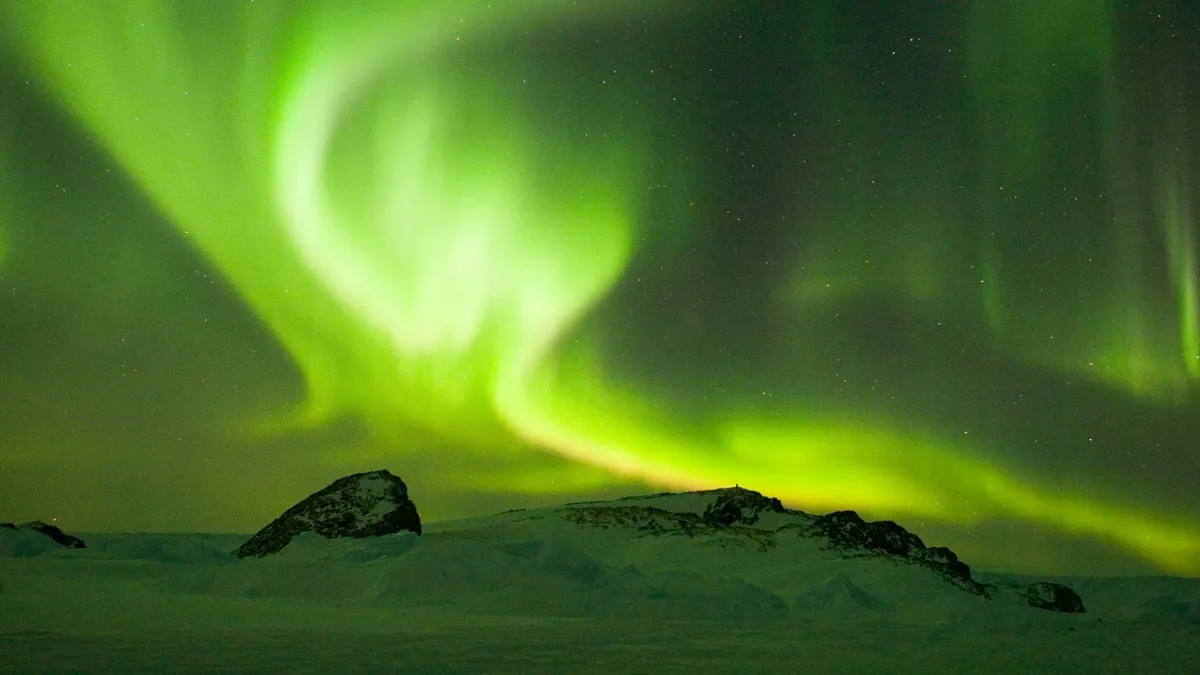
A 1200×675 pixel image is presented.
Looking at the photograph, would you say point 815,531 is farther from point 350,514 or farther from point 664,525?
point 350,514

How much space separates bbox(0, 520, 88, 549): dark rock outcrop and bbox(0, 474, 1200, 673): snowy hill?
278cm

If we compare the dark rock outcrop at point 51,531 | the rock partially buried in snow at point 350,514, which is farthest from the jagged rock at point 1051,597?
the dark rock outcrop at point 51,531

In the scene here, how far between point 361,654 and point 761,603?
76.2 feet

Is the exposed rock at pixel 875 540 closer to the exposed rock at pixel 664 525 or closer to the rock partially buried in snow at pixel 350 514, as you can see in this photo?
the exposed rock at pixel 664 525

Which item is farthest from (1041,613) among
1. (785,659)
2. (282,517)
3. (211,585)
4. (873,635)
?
(282,517)

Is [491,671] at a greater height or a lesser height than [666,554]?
lesser

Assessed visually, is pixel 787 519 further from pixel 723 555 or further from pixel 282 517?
pixel 282 517

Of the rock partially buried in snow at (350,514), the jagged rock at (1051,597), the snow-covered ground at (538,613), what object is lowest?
the snow-covered ground at (538,613)

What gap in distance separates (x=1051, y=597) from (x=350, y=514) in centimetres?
4125

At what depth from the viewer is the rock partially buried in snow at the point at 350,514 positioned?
5256cm

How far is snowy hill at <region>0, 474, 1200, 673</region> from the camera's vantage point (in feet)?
68.2

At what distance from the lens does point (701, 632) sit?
28438 mm

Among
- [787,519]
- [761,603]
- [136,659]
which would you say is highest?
[787,519]

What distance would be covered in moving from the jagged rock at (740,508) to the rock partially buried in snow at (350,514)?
21825mm
